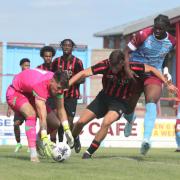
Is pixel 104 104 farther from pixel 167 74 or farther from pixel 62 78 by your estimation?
pixel 62 78

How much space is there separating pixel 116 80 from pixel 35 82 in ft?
5.40

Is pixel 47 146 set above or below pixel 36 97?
below

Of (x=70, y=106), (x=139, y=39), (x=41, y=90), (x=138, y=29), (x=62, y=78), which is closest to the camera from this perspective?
(x=62, y=78)

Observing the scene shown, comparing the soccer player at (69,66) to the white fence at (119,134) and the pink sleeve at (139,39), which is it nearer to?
the pink sleeve at (139,39)

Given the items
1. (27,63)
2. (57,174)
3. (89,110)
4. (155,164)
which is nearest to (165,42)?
(89,110)

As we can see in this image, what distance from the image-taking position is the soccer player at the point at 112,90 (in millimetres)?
11327

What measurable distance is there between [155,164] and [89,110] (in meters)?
1.86

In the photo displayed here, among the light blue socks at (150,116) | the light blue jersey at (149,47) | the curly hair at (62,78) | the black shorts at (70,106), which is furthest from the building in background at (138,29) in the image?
the curly hair at (62,78)

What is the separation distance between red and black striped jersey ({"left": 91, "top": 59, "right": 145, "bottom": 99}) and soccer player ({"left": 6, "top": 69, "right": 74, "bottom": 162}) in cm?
102

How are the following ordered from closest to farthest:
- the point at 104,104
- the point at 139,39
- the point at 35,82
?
the point at 35,82
the point at 104,104
the point at 139,39

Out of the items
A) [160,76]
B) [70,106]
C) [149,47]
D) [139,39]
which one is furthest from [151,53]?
[70,106]

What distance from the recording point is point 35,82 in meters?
10.4

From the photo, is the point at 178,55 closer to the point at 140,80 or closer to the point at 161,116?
the point at 161,116

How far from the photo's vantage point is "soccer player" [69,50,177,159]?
37.2 ft
